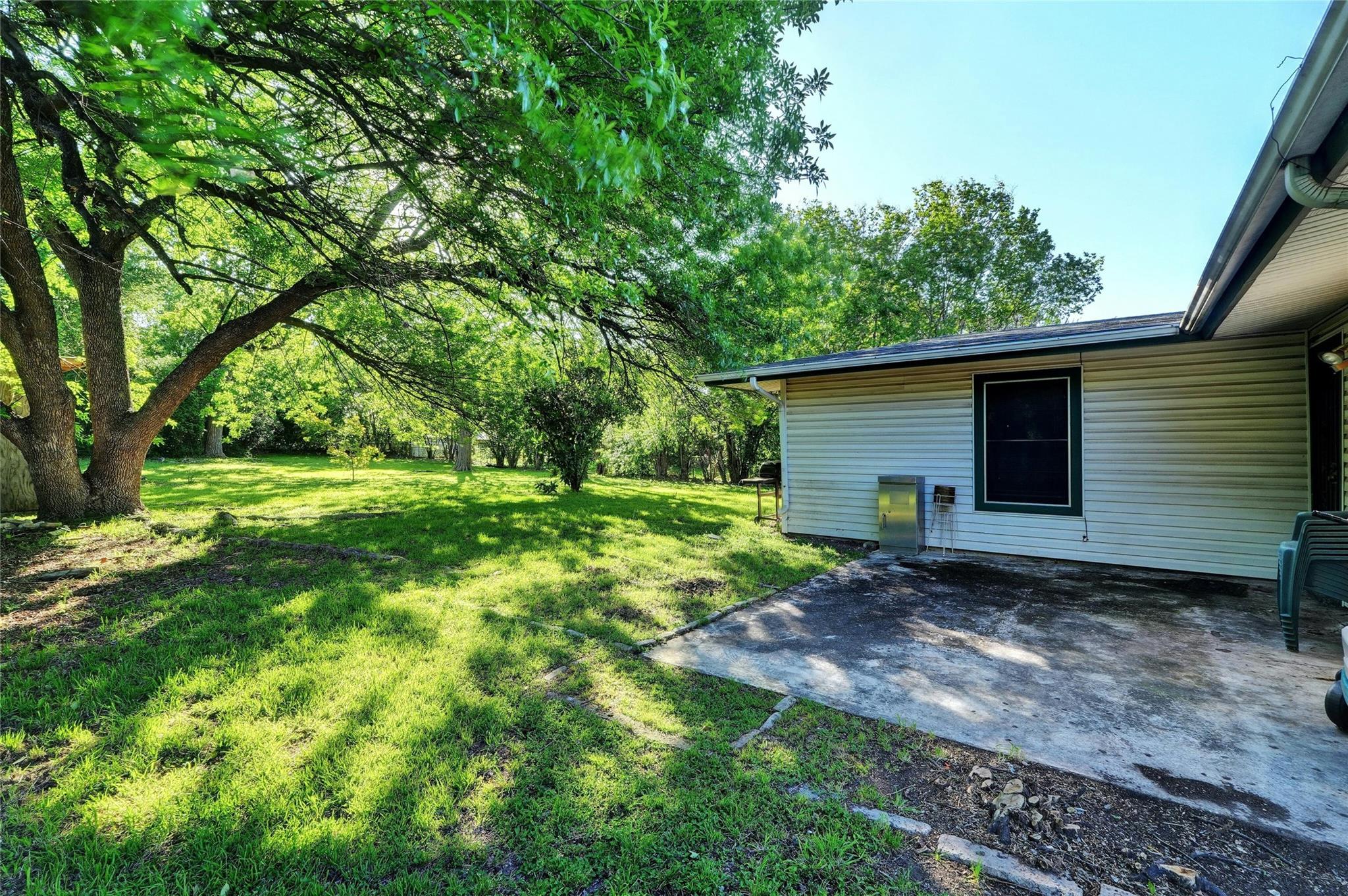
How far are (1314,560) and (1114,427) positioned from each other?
2633 mm

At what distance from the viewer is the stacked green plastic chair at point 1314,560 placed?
3215 millimetres

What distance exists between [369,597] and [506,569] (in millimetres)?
1350

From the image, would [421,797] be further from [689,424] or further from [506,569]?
[689,424]

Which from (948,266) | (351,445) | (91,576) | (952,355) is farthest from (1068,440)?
(948,266)

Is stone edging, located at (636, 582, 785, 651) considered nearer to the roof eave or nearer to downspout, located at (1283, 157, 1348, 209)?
the roof eave

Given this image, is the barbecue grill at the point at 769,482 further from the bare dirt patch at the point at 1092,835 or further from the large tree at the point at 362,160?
the bare dirt patch at the point at 1092,835

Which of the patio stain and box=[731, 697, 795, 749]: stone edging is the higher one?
the patio stain

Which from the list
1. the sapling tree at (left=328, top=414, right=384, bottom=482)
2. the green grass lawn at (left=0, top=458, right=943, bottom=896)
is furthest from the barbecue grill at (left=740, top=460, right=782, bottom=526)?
the sapling tree at (left=328, top=414, right=384, bottom=482)

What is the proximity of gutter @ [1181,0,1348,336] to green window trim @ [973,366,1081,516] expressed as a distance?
3219 millimetres

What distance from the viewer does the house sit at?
4641 mm

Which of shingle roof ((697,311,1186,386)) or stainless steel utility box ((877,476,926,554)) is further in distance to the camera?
stainless steel utility box ((877,476,926,554))

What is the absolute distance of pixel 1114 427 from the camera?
18.5ft

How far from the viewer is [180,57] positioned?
1734 mm

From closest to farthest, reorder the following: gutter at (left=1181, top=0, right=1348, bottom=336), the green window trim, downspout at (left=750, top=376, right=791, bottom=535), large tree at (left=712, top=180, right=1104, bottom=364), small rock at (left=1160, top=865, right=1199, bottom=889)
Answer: gutter at (left=1181, top=0, right=1348, bottom=336) < small rock at (left=1160, top=865, right=1199, bottom=889) < the green window trim < downspout at (left=750, top=376, right=791, bottom=535) < large tree at (left=712, top=180, right=1104, bottom=364)
